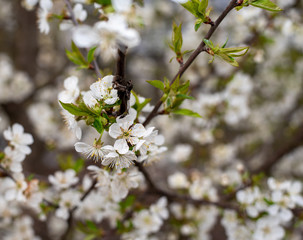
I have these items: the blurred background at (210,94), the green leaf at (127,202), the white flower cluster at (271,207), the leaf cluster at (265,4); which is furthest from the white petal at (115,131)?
the blurred background at (210,94)

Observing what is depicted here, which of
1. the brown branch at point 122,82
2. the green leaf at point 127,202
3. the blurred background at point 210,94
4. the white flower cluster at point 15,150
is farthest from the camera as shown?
the blurred background at point 210,94

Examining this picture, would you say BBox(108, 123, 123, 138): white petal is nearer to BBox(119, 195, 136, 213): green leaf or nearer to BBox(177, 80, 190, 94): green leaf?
BBox(177, 80, 190, 94): green leaf

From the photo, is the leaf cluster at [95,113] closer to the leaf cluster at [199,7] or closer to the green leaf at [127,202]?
the leaf cluster at [199,7]

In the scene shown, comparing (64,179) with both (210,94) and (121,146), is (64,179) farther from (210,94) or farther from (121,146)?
(210,94)

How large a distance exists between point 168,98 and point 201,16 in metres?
0.33

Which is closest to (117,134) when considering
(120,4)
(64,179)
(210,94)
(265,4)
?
(120,4)

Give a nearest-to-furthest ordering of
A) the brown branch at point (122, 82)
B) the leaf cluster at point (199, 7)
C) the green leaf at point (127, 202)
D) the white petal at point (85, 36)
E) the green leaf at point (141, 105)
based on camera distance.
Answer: the white petal at point (85, 36)
the brown branch at point (122, 82)
the leaf cluster at point (199, 7)
the green leaf at point (141, 105)
the green leaf at point (127, 202)

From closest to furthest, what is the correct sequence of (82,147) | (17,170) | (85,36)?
(85,36), (82,147), (17,170)

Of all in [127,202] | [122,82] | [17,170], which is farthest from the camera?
[127,202]

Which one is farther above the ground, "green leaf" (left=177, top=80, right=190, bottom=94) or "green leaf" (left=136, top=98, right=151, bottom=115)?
"green leaf" (left=177, top=80, right=190, bottom=94)

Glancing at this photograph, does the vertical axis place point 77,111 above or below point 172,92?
below

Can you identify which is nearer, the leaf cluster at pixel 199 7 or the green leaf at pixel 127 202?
the leaf cluster at pixel 199 7

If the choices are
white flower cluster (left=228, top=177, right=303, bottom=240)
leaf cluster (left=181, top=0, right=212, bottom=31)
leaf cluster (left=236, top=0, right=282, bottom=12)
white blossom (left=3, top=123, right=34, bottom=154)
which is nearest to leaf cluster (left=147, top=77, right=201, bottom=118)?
leaf cluster (left=181, top=0, right=212, bottom=31)

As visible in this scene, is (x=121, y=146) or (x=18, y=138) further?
(x=18, y=138)
